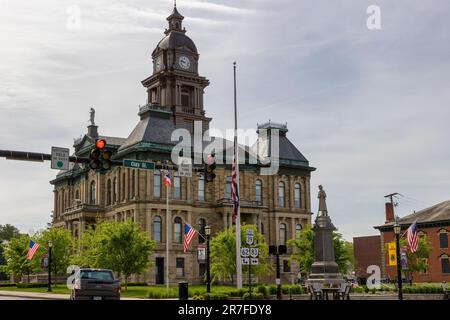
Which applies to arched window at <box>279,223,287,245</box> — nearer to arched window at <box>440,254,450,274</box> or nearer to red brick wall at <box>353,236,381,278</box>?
red brick wall at <box>353,236,381,278</box>

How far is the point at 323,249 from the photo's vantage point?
3516 cm

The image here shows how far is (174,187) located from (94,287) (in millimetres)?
50645

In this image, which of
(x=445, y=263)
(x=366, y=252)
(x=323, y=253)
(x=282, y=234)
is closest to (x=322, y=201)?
(x=323, y=253)

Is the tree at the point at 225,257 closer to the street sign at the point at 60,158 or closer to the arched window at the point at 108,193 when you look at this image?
the arched window at the point at 108,193

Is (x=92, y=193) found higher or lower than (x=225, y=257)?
higher

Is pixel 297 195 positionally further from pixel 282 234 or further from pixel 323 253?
pixel 323 253

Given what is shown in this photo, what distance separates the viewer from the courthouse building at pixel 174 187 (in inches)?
2874

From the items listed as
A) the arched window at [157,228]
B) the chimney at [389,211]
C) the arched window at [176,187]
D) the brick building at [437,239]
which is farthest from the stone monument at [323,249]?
the chimney at [389,211]

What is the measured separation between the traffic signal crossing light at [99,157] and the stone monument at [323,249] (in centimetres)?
1687

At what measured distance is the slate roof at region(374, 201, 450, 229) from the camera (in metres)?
77.7

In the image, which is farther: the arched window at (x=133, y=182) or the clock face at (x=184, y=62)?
the clock face at (x=184, y=62)
